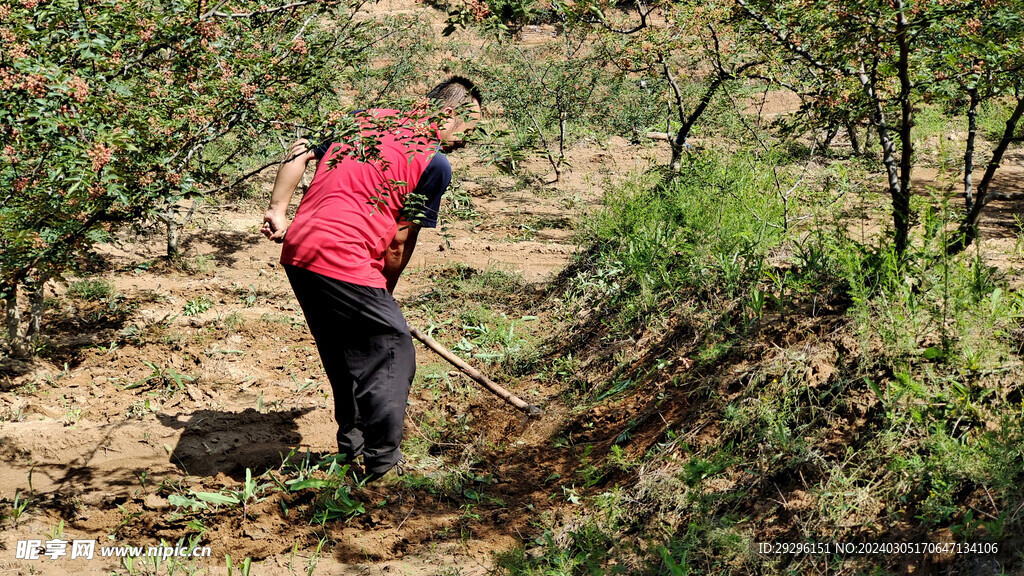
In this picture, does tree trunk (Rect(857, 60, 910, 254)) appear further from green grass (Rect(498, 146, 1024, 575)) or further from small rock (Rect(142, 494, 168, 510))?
small rock (Rect(142, 494, 168, 510))

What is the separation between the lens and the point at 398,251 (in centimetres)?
300

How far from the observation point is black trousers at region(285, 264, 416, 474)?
9.02 feet

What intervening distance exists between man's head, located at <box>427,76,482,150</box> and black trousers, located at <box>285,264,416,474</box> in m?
0.65

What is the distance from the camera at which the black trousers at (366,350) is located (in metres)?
2.75

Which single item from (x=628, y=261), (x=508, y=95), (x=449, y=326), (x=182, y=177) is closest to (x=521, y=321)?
(x=449, y=326)

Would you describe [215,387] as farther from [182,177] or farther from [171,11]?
[171,11]

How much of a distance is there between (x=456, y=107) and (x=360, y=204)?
1.82 feet

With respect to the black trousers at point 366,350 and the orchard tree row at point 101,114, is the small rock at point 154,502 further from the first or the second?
the orchard tree row at point 101,114

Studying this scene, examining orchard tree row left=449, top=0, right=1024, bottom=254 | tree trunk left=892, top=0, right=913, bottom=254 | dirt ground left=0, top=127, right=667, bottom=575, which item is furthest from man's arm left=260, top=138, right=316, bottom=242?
tree trunk left=892, top=0, right=913, bottom=254

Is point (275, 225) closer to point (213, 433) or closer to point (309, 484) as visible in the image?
point (309, 484)

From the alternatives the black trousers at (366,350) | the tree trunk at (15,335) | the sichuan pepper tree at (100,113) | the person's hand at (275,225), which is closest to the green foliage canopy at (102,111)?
the sichuan pepper tree at (100,113)

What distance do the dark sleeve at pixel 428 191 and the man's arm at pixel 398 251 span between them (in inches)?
2.7

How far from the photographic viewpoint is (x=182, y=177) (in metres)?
3.31

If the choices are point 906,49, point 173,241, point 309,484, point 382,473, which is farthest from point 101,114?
point 906,49
